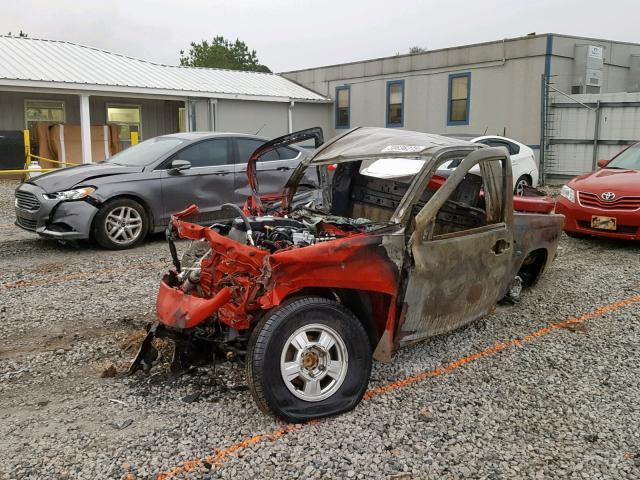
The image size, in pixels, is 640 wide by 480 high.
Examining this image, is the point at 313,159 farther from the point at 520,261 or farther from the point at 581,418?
the point at 581,418

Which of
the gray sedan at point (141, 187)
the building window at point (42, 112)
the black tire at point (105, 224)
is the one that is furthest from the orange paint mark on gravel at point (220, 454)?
the building window at point (42, 112)

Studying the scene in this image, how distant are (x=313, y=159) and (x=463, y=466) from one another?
2.57 meters

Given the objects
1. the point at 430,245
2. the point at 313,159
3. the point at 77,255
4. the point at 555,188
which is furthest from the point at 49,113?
the point at 430,245

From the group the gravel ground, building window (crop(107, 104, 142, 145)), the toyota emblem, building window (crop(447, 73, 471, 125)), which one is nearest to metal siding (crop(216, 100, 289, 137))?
building window (crop(107, 104, 142, 145))

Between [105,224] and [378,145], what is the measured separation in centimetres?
470

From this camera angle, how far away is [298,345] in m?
3.22

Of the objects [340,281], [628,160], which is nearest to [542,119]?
[628,160]

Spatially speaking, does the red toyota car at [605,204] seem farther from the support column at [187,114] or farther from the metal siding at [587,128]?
the support column at [187,114]

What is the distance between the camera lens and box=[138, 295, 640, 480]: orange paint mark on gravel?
2.93 metres

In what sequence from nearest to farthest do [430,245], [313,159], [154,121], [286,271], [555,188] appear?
[286,271]
[430,245]
[313,159]
[555,188]
[154,121]

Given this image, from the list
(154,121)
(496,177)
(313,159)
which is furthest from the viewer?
(154,121)

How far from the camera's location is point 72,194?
7.47 meters

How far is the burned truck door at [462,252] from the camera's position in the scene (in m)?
3.67

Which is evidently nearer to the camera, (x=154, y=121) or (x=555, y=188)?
(x=555, y=188)
